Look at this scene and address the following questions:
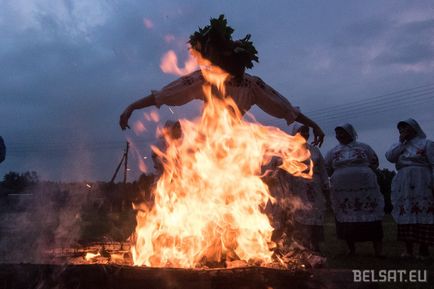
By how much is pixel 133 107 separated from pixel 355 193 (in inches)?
187

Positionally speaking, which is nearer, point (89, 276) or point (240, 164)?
point (89, 276)

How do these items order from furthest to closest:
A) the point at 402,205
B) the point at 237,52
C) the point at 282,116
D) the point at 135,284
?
the point at 402,205 < the point at 282,116 < the point at 237,52 < the point at 135,284

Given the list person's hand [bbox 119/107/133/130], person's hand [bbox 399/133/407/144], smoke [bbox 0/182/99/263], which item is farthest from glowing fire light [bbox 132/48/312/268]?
person's hand [bbox 399/133/407/144]

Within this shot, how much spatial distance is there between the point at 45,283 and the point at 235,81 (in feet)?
9.06

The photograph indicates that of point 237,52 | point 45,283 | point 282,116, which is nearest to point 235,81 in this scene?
point 237,52

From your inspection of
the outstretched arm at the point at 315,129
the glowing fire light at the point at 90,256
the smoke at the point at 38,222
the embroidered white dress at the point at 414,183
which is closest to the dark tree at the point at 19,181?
the smoke at the point at 38,222

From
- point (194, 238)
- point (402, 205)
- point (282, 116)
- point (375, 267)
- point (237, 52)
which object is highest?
point (237, 52)

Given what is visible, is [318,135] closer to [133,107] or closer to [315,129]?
[315,129]

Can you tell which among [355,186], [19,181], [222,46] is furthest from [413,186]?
[19,181]

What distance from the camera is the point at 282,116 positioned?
5312mm

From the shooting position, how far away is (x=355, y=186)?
26.3ft

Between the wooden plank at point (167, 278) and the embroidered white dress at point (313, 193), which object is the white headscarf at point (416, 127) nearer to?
the embroidered white dress at point (313, 193)

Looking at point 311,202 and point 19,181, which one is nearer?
point 311,202

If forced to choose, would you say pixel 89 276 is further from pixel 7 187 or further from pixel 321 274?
pixel 7 187
